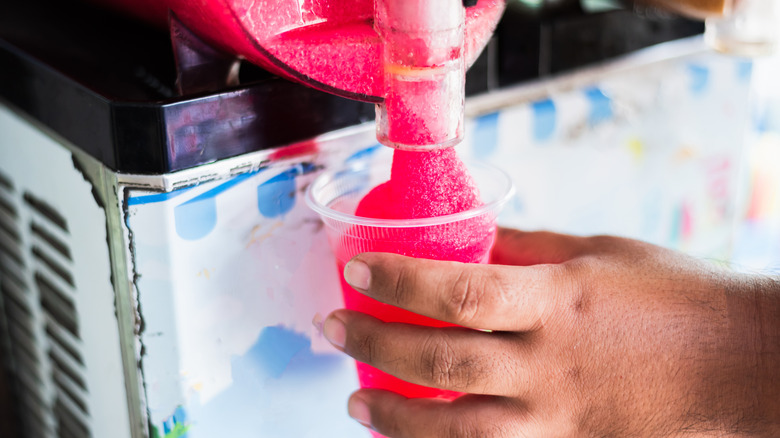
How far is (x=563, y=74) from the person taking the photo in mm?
925

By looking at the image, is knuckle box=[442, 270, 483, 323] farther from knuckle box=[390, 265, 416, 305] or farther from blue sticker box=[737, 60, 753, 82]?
blue sticker box=[737, 60, 753, 82]

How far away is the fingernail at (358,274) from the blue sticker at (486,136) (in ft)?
1.11

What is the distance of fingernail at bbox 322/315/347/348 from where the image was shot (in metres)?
0.60

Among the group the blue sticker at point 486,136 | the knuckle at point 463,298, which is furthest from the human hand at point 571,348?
the blue sticker at point 486,136

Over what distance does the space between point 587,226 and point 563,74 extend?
0.77ft

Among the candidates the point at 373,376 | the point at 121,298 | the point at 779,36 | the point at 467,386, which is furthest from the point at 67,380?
the point at 779,36

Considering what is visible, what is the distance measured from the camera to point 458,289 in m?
0.53

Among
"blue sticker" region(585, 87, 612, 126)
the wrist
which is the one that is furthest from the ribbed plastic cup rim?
"blue sticker" region(585, 87, 612, 126)

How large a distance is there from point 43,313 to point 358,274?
0.53 metres

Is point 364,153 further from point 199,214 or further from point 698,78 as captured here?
point 698,78

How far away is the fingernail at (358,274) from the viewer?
21.8 inches

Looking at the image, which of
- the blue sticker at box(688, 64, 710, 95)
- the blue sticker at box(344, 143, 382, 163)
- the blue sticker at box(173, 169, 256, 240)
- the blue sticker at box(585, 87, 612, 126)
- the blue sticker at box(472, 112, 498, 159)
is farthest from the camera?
the blue sticker at box(688, 64, 710, 95)

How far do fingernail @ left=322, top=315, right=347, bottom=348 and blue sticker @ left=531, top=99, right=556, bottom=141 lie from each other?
1.41 ft

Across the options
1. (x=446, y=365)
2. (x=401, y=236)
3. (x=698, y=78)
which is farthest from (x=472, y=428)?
(x=698, y=78)
